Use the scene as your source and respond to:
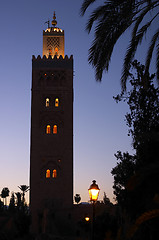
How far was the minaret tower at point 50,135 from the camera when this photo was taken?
2834cm

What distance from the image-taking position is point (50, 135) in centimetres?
2938

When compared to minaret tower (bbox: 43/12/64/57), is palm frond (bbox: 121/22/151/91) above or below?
below

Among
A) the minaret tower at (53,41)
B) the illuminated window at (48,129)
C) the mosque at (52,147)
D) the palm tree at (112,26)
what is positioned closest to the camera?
the palm tree at (112,26)

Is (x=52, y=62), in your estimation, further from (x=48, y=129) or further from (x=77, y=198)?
(x=77, y=198)

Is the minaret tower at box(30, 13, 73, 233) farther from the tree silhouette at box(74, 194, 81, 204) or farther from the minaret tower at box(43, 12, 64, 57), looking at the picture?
the tree silhouette at box(74, 194, 81, 204)

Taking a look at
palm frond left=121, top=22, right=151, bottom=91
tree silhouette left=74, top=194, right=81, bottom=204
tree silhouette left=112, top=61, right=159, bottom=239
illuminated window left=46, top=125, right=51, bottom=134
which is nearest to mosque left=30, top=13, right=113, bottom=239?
illuminated window left=46, top=125, right=51, bottom=134

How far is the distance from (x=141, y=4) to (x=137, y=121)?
3.18 m

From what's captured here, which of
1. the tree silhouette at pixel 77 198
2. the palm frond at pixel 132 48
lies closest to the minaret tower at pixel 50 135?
the palm frond at pixel 132 48

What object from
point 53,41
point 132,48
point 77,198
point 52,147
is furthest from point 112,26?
point 77,198

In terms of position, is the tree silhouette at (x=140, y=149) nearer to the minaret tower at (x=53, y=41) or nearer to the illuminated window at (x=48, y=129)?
the illuminated window at (x=48, y=129)

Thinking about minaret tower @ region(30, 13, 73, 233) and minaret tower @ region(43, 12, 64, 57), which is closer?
minaret tower @ region(30, 13, 73, 233)

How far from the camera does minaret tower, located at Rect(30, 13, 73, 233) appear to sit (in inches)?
1116

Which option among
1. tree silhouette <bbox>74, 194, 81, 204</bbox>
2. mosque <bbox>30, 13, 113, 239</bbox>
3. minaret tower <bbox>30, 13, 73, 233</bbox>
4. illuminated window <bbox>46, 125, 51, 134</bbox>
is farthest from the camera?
tree silhouette <bbox>74, 194, 81, 204</bbox>

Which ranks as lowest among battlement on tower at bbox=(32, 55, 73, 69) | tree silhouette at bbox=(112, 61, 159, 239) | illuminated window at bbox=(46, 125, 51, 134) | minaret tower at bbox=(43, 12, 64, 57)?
tree silhouette at bbox=(112, 61, 159, 239)
